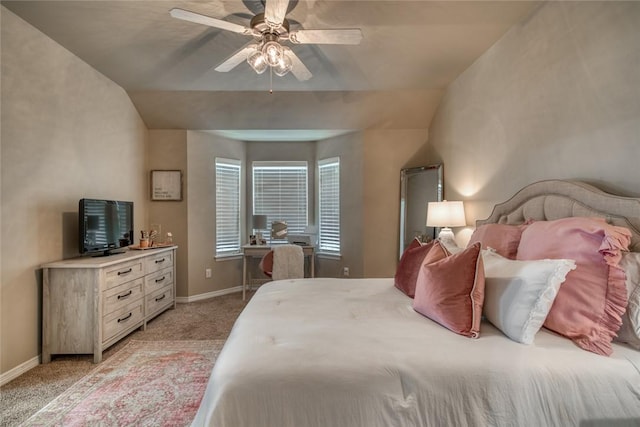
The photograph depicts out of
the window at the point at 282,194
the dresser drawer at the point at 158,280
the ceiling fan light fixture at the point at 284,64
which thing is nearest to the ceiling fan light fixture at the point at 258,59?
the ceiling fan light fixture at the point at 284,64

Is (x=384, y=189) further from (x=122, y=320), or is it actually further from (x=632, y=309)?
(x=122, y=320)

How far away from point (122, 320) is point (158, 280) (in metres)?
0.75

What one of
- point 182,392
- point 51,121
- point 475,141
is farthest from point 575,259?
point 51,121

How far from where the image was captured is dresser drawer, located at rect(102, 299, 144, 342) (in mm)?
2732

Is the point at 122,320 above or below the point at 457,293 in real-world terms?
below

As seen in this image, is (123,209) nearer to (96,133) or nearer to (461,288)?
(96,133)

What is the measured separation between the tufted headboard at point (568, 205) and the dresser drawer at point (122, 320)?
3.45 meters

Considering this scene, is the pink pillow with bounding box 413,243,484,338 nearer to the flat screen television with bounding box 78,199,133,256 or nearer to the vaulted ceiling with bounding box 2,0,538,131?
the vaulted ceiling with bounding box 2,0,538,131

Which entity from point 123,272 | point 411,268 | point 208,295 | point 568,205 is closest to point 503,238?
point 568,205

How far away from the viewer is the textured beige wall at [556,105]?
5.52 feet

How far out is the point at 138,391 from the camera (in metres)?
2.18

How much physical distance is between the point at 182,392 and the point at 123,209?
7.36 ft

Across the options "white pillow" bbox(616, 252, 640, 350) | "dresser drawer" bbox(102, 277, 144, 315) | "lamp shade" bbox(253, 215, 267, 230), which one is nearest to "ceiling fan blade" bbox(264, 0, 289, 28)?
"white pillow" bbox(616, 252, 640, 350)

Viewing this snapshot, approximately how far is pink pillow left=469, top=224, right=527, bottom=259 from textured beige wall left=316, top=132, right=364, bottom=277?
247 cm
